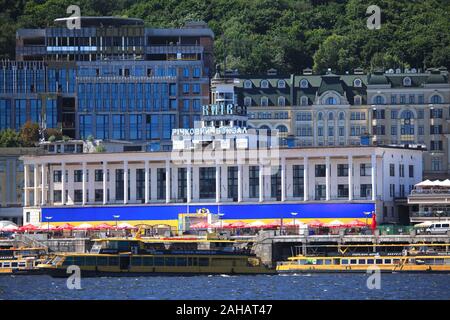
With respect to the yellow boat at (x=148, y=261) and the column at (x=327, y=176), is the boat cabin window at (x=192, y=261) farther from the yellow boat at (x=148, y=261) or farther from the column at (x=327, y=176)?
the column at (x=327, y=176)

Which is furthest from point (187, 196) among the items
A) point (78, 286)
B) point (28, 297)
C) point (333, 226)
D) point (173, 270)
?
point (28, 297)

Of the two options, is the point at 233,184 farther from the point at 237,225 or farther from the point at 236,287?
the point at 236,287

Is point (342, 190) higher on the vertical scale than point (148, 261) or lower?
higher

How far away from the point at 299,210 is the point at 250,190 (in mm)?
7390

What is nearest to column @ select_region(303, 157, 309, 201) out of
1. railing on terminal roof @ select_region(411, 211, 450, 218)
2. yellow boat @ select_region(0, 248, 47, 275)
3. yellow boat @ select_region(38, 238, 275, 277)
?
railing on terminal roof @ select_region(411, 211, 450, 218)

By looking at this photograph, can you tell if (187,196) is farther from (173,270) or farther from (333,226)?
(173,270)

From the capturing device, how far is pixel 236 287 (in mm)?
140875

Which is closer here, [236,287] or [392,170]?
[236,287]

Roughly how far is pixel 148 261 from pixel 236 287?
19572 mm

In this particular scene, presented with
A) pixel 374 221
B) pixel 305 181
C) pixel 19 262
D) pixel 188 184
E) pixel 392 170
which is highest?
pixel 392 170

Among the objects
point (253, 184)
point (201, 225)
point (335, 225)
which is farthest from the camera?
point (253, 184)

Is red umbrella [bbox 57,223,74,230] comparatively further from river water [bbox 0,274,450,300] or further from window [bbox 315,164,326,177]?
river water [bbox 0,274,450,300]

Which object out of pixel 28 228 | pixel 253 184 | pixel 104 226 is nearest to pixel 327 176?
pixel 253 184

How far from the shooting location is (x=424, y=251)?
15850 centimetres
